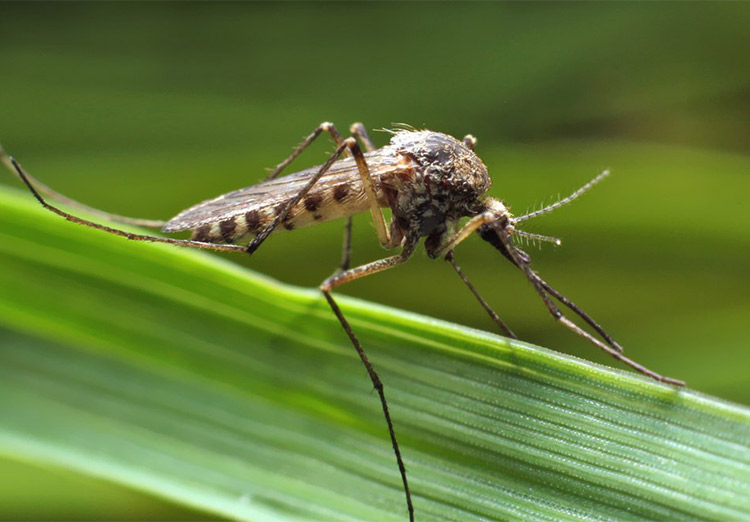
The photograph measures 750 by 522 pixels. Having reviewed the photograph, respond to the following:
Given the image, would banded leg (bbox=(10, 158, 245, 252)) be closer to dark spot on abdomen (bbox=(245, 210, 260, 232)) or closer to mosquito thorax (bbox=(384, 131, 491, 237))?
dark spot on abdomen (bbox=(245, 210, 260, 232))

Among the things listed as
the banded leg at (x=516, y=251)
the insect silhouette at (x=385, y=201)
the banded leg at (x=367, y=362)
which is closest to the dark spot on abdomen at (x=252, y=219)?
the insect silhouette at (x=385, y=201)

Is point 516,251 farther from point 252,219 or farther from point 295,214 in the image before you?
point 252,219

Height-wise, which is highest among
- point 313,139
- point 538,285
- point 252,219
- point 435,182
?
point 313,139

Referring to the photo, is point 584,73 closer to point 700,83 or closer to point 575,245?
point 700,83

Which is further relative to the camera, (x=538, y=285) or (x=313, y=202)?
(x=313, y=202)

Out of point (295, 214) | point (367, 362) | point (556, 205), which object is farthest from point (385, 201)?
point (367, 362)

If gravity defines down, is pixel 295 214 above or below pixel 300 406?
above

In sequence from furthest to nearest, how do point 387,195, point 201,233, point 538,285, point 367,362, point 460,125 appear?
point 460,125, point 387,195, point 201,233, point 538,285, point 367,362
